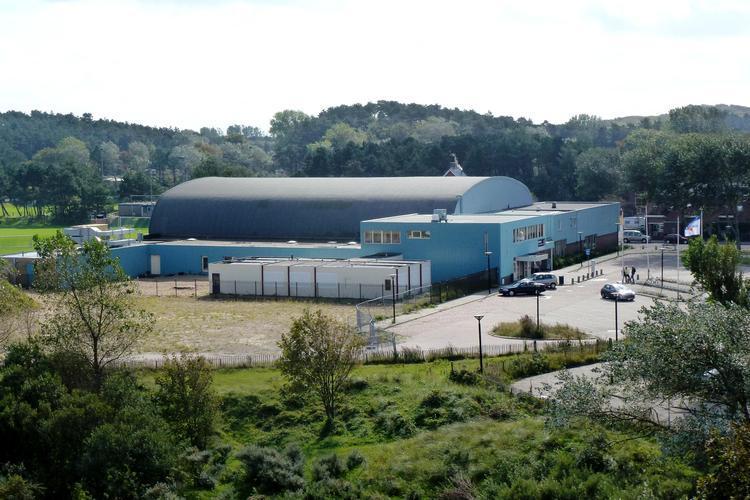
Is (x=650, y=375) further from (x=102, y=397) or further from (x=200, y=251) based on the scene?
(x=200, y=251)

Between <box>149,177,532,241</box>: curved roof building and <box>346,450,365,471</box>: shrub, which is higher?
<box>149,177,532,241</box>: curved roof building

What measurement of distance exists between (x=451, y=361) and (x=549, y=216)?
99.5 feet

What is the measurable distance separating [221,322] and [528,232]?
2338 centimetres

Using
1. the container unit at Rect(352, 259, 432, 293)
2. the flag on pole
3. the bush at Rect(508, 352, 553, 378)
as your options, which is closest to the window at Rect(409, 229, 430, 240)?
the container unit at Rect(352, 259, 432, 293)

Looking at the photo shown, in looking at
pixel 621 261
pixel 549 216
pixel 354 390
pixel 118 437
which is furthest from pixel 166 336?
pixel 621 261

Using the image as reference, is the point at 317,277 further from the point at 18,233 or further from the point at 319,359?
the point at 18,233

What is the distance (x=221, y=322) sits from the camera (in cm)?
4522

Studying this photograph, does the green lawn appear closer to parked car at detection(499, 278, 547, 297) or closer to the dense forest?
the dense forest

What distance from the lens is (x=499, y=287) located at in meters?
55.2

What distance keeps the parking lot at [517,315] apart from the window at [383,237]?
8750 mm

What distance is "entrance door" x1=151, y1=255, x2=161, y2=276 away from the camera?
216ft

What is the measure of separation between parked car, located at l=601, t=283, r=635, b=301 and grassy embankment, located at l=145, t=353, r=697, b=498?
591 inches

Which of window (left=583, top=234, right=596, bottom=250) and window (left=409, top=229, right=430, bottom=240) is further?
window (left=583, top=234, right=596, bottom=250)

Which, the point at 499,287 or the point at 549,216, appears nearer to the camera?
the point at 499,287
